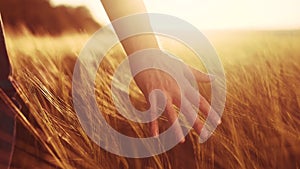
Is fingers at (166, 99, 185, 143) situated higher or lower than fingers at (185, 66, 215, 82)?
lower

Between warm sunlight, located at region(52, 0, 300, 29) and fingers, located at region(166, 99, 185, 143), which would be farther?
warm sunlight, located at region(52, 0, 300, 29)

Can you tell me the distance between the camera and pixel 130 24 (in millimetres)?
1252

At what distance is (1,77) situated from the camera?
1.19m

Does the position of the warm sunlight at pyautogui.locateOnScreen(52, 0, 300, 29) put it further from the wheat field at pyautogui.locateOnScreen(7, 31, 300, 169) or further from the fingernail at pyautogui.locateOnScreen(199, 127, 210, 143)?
the fingernail at pyautogui.locateOnScreen(199, 127, 210, 143)

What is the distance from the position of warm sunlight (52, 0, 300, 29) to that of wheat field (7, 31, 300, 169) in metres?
0.03

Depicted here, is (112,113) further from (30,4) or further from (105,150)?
(30,4)

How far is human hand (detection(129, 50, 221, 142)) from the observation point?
1188 mm

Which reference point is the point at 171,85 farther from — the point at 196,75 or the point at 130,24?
the point at 130,24

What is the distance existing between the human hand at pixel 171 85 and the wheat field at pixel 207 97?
0.05 meters

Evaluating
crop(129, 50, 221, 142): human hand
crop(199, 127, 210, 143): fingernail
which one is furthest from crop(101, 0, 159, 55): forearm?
crop(199, 127, 210, 143): fingernail

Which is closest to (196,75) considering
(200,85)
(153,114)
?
(200,85)

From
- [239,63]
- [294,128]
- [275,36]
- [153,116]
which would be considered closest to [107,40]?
[153,116]

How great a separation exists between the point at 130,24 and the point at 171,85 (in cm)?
22

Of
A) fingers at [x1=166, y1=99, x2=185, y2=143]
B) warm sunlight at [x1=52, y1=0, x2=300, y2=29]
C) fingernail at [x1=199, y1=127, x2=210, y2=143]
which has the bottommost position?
fingernail at [x1=199, y1=127, x2=210, y2=143]
